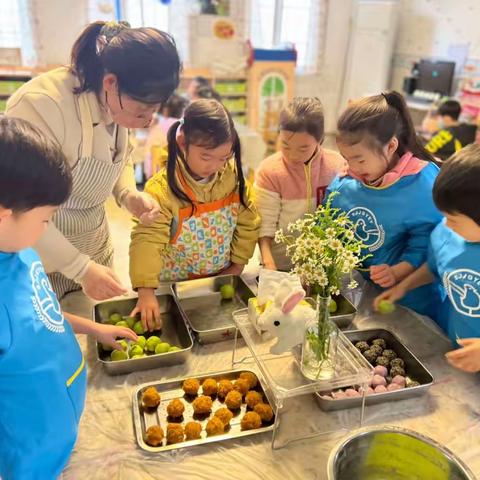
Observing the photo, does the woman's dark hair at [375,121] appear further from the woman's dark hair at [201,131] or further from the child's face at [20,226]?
the child's face at [20,226]

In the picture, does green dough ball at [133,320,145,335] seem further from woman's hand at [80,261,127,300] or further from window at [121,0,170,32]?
window at [121,0,170,32]

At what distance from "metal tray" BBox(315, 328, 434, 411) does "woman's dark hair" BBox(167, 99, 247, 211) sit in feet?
1.86

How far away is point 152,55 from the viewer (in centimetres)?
103

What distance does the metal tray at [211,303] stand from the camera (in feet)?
3.88

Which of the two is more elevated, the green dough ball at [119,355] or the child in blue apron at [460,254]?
the child in blue apron at [460,254]

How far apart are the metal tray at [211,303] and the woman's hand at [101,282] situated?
0.21 metres

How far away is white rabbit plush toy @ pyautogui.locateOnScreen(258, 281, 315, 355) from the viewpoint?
89 centimetres

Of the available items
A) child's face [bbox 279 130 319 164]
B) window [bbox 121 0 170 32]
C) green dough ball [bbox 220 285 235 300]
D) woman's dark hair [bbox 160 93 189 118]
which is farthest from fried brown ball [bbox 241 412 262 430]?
window [bbox 121 0 170 32]

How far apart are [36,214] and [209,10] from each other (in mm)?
4367

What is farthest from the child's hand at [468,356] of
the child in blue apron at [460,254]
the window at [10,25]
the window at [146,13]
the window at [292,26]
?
the window at [292,26]

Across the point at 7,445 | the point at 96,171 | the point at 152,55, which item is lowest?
the point at 7,445

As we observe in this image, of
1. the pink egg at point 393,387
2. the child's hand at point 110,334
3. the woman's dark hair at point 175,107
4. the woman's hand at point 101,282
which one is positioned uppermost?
the woman's hand at point 101,282

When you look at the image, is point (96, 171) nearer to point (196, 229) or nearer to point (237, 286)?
point (196, 229)

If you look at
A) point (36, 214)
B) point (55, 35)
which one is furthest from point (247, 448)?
point (55, 35)
